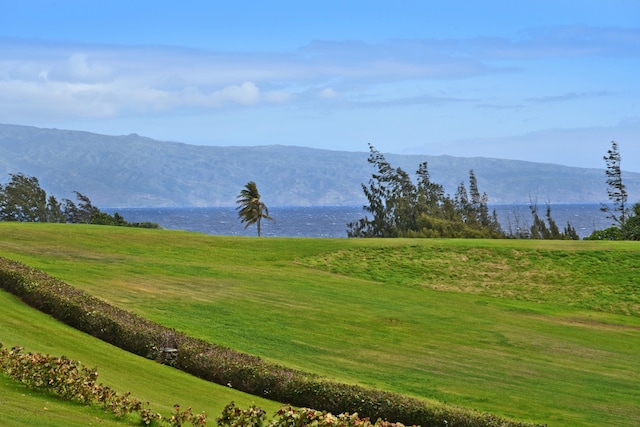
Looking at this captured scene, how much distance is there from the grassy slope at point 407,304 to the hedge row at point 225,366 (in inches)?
98.6

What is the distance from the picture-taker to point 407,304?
1422 inches

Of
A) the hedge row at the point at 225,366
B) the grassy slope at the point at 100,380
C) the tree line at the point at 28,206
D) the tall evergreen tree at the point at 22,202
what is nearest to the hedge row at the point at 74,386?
the grassy slope at the point at 100,380

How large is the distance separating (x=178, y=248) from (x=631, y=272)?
25443mm

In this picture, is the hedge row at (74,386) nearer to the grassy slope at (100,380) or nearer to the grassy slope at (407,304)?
the grassy slope at (100,380)

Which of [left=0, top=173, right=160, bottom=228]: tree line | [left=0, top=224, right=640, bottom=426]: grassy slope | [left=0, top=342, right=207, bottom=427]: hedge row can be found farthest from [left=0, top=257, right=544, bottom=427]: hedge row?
[left=0, top=173, right=160, bottom=228]: tree line

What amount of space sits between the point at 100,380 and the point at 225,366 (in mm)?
4085

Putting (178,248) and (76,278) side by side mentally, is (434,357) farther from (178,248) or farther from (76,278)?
(178,248)

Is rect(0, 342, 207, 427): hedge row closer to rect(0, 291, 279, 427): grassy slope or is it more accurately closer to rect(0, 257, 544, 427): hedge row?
rect(0, 291, 279, 427): grassy slope

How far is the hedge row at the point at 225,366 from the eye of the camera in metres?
19.1

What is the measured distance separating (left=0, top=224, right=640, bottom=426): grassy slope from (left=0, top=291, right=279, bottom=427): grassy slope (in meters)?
4.01

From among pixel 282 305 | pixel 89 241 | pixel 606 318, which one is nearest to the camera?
pixel 282 305

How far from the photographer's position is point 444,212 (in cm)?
12319

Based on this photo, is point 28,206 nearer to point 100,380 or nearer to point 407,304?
point 407,304

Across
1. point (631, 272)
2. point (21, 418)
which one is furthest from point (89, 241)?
point (21, 418)
